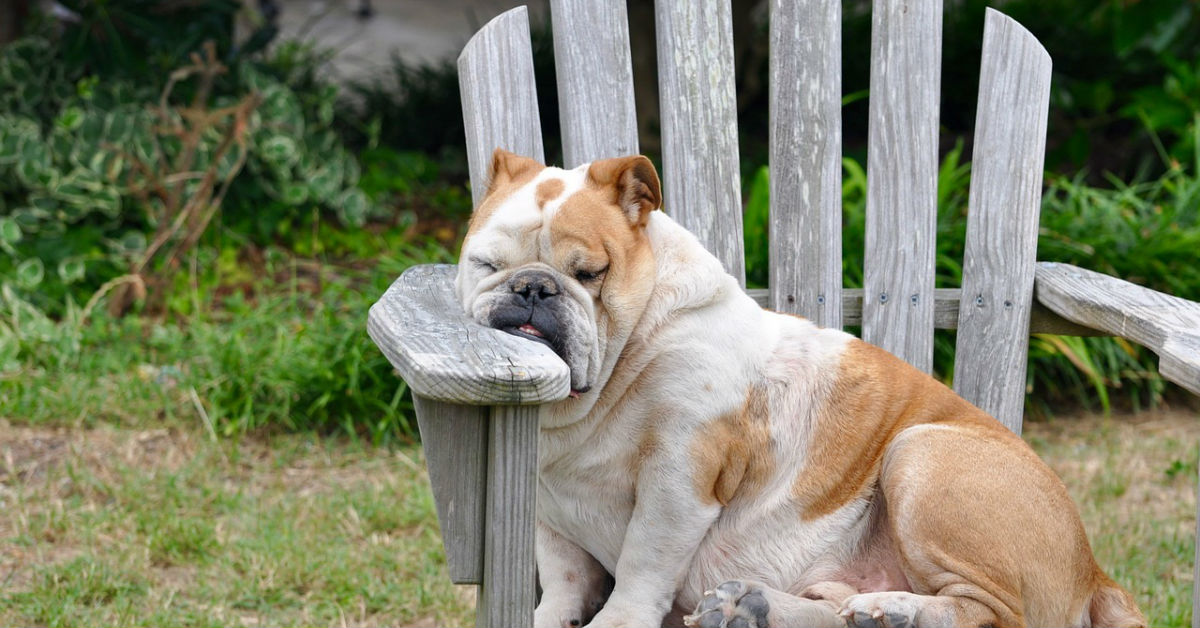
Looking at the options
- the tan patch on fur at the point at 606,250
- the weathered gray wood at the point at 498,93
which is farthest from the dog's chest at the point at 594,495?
the weathered gray wood at the point at 498,93

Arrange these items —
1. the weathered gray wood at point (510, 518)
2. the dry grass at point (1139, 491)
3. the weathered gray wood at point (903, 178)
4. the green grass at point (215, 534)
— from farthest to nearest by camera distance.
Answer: the dry grass at point (1139, 491), the green grass at point (215, 534), the weathered gray wood at point (903, 178), the weathered gray wood at point (510, 518)

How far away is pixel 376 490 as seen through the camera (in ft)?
12.8

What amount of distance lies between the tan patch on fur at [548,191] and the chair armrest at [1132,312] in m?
1.11

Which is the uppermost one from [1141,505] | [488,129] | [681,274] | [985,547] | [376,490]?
[488,129]

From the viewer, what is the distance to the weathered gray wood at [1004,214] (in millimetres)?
2922

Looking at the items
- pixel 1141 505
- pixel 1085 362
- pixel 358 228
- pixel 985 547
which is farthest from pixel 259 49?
pixel 985 547

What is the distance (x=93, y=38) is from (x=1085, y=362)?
447 centimetres

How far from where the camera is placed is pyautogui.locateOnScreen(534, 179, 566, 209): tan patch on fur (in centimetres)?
222

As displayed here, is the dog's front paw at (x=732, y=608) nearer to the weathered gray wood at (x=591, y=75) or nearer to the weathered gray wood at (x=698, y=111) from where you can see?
the weathered gray wood at (x=698, y=111)

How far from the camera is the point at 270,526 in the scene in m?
3.60

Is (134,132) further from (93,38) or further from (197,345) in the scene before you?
(197,345)

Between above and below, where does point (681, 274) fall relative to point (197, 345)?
above

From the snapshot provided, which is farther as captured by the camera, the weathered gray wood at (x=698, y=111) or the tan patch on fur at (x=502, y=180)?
the weathered gray wood at (x=698, y=111)

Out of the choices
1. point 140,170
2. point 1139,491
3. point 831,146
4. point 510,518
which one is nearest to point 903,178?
point 831,146
